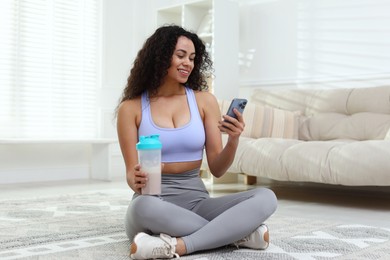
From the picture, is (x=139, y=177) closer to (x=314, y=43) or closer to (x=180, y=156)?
(x=180, y=156)

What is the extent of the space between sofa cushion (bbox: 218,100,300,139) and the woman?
1.72m

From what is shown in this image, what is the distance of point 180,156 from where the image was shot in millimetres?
1729

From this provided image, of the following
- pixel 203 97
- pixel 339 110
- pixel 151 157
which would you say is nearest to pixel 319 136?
pixel 339 110

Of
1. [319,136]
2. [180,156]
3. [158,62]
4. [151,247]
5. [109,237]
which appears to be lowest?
[109,237]

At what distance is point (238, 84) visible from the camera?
4668 mm

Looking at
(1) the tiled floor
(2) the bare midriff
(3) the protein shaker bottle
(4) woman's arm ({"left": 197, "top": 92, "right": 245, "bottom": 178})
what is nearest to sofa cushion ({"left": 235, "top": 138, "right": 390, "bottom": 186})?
(1) the tiled floor

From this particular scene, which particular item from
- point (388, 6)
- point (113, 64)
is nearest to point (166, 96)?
point (388, 6)

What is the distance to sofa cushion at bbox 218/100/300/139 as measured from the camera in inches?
143

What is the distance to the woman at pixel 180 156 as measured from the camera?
1.54 m

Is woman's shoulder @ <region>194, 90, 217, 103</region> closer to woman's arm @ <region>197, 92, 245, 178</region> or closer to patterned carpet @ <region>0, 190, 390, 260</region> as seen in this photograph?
woman's arm @ <region>197, 92, 245, 178</region>

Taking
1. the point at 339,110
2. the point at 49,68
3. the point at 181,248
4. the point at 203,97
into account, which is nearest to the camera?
the point at 181,248

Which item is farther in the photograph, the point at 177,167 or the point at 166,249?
the point at 177,167

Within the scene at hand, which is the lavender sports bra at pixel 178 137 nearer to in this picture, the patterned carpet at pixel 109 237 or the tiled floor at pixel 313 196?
the patterned carpet at pixel 109 237

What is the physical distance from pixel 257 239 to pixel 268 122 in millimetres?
2099
